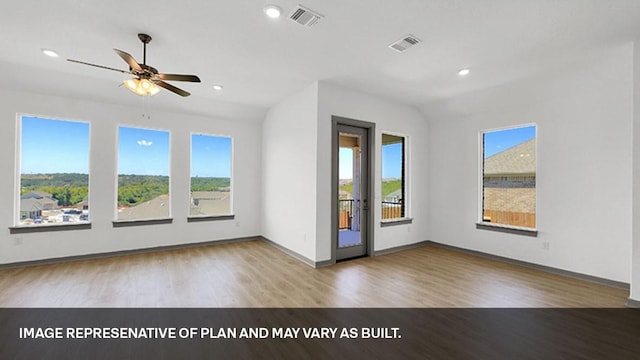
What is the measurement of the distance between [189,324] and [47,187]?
4.18 meters

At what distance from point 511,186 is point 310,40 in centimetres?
435

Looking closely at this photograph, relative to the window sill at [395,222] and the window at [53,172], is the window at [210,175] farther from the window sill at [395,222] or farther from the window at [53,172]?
the window sill at [395,222]

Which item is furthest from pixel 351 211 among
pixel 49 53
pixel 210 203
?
pixel 49 53

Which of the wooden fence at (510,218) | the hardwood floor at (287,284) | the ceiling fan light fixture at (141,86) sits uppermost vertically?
the ceiling fan light fixture at (141,86)

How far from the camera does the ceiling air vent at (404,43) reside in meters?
3.06

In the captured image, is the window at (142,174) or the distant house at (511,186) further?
the window at (142,174)

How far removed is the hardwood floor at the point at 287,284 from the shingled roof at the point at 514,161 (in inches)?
65.3

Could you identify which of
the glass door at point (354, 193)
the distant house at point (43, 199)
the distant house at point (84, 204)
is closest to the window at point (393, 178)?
the glass door at point (354, 193)

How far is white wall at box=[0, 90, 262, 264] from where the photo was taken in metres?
4.25

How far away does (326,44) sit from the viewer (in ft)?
10.6

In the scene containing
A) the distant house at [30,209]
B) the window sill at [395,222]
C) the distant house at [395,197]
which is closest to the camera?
the distant house at [30,209]

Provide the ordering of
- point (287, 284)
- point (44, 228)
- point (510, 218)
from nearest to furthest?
1. point (287, 284)
2. point (44, 228)
3. point (510, 218)

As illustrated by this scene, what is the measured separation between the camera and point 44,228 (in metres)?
4.45

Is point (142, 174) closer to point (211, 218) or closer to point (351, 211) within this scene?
point (211, 218)
